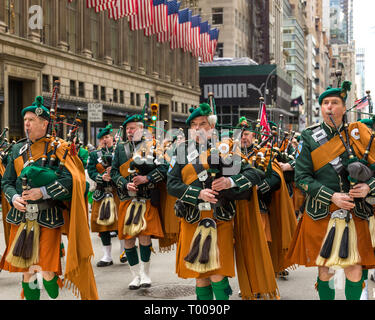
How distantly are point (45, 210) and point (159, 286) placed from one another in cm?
268

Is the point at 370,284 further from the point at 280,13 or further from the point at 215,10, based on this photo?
the point at 280,13

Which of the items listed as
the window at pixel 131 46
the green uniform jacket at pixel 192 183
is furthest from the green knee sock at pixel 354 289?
the window at pixel 131 46

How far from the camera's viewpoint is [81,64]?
34906mm

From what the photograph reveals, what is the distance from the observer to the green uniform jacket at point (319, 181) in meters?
5.22

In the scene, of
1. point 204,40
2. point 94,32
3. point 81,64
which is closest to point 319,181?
point 81,64

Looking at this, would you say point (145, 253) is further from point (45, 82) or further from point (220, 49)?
point (220, 49)

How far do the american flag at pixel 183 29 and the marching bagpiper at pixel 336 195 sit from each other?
1453 inches

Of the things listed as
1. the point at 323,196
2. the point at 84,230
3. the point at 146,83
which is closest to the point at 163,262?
the point at 84,230

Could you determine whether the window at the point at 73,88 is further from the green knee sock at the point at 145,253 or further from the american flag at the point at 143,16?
the green knee sock at the point at 145,253

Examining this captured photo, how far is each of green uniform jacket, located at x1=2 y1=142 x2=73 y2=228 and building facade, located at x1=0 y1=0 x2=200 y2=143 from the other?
21483mm

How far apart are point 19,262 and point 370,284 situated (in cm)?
483

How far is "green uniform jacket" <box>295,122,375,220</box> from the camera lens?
17.1 feet

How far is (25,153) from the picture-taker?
5871 mm

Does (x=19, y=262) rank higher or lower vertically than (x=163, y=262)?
higher
